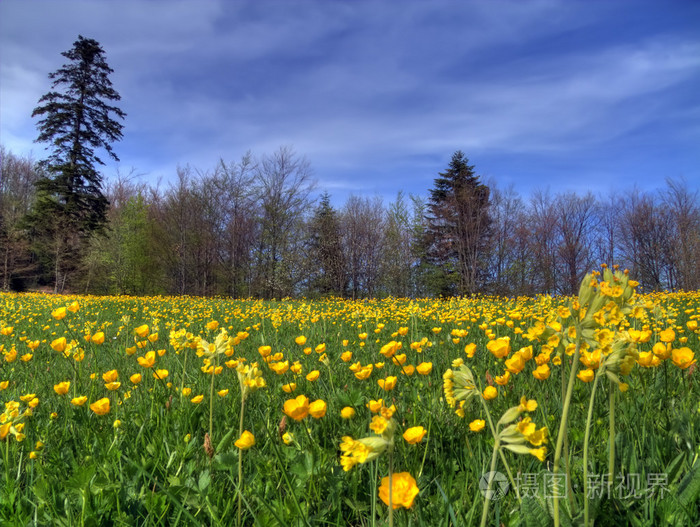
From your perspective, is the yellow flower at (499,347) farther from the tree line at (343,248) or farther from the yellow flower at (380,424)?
the tree line at (343,248)

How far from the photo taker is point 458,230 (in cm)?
2233

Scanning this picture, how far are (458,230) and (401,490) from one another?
886 inches

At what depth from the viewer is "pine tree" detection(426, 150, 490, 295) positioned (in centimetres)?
2156

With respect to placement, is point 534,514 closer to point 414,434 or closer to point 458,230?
point 414,434

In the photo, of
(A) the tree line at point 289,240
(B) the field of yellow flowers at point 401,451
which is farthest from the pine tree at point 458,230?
(B) the field of yellow flowers at point 401,451

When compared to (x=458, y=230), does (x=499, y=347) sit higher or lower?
lower

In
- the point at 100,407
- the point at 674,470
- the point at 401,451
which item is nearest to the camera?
the point at 674,470

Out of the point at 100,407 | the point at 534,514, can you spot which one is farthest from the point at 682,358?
the point at 100,407

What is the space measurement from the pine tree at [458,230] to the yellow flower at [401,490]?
21032mm

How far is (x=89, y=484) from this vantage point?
1.16 m

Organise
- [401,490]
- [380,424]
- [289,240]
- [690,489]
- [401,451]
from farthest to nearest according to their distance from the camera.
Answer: [289,240] < [401,451] < [690,489] < [401,490] < [380,424]

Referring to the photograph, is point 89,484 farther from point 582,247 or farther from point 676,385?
point 582,247

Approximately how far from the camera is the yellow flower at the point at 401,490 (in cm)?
80

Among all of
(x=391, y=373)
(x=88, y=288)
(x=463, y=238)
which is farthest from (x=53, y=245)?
(x=391, y=373)
